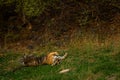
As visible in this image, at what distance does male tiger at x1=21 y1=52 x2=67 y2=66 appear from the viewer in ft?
40.1

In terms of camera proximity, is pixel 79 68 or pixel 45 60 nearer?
pixel 79 68

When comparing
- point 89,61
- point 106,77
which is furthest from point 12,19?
point 106,77

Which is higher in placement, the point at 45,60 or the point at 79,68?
the point at 79,68

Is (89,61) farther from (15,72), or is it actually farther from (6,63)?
(6,63)

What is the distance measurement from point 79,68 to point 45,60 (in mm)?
2278

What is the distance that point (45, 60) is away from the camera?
1266cm

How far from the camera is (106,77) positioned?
31.4 feet

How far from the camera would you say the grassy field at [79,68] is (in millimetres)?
9917

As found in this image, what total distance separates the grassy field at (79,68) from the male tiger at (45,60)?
0.87 feet

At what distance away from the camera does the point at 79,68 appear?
35.0 feet

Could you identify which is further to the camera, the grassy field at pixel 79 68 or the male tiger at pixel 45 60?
the male tiger at pixel 45 60

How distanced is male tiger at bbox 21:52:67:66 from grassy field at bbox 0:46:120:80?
0.87ft

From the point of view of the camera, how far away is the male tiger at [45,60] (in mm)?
12234

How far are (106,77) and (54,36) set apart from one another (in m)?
8.16
